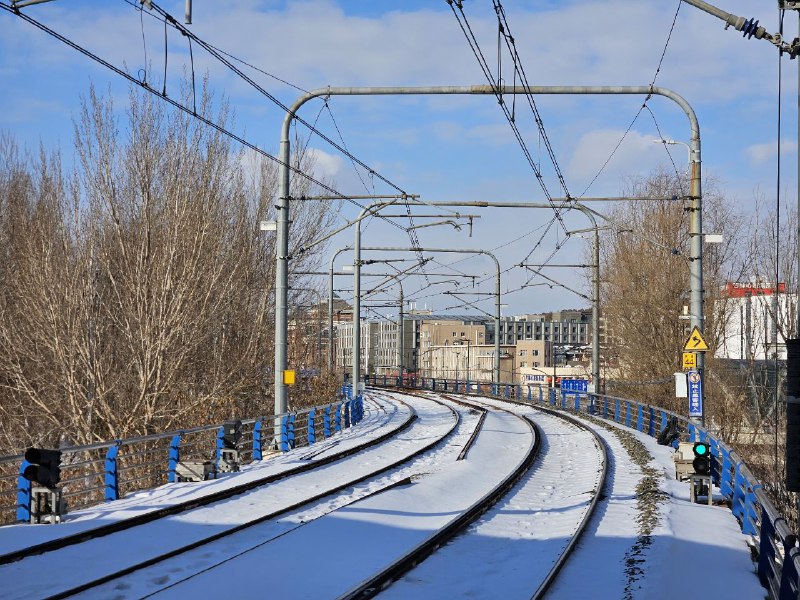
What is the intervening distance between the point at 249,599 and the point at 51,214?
23.4 metres

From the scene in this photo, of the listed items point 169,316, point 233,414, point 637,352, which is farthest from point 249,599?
point 637,352

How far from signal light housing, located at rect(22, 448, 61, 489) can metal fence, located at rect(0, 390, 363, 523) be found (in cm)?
15

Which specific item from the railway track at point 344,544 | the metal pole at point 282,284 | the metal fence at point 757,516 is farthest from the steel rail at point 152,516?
the metal fence at point 757,516

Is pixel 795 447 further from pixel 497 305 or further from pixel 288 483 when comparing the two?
pixel 497 305

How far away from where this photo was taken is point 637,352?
45625 millimetres

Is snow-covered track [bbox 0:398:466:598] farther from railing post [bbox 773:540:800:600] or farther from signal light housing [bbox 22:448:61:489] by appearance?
railing post [bbox 773:540:800:600]

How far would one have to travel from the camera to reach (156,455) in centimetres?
3102

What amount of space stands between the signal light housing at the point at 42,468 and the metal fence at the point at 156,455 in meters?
0.15

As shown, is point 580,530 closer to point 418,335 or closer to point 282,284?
point 282,284

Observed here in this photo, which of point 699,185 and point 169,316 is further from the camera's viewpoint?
point 169,316

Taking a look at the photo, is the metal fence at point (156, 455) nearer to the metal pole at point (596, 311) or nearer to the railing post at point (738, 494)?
the railing post at point (738, 494)

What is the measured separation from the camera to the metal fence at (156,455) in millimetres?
17092

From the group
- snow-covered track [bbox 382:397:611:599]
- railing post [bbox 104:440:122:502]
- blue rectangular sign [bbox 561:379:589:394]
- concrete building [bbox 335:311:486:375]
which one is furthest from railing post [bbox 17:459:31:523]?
concrete building [bbox 335:311:486:375]

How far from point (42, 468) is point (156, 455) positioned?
685 inches
